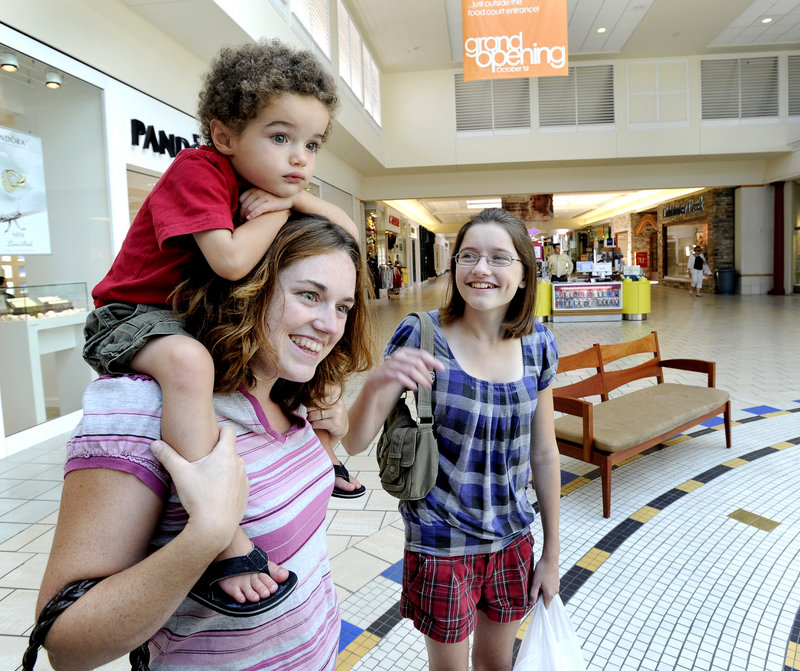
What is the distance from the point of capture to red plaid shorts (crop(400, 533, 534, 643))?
131 cm

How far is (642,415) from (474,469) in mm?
2670

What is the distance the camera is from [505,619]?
139cm

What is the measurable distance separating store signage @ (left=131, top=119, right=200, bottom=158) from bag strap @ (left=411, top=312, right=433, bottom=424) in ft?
15.5

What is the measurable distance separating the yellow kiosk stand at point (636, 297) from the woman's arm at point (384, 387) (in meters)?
12.1

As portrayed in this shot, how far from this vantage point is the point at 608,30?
1307cm

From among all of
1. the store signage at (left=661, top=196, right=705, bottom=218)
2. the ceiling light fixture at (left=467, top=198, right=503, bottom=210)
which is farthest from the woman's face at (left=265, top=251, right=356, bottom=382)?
the ceiling light fixture at (left=467, top=198, right=503, bottom=210)

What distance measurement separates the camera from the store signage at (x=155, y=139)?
5.58m

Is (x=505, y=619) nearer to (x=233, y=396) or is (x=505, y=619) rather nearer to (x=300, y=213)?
(x=233, y=396)

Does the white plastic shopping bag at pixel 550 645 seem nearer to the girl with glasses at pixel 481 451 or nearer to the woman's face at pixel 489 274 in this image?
the girl with glasses at pixel 481 451

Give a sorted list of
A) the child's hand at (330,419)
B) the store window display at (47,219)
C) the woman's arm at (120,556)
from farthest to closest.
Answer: the store window display at (47,219), the child's hand at (330,419), the woman's arm at (120,556)

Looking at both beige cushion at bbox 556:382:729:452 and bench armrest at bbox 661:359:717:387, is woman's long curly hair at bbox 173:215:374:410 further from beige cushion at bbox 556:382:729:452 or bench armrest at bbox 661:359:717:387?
bench armrest at bbox 661:359:717:387

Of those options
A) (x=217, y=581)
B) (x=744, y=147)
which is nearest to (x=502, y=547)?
(x=217, y=581)

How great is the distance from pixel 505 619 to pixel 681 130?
1691 cm

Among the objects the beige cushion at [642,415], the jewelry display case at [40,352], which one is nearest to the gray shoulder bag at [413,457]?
the beige cushion at [642,415]
